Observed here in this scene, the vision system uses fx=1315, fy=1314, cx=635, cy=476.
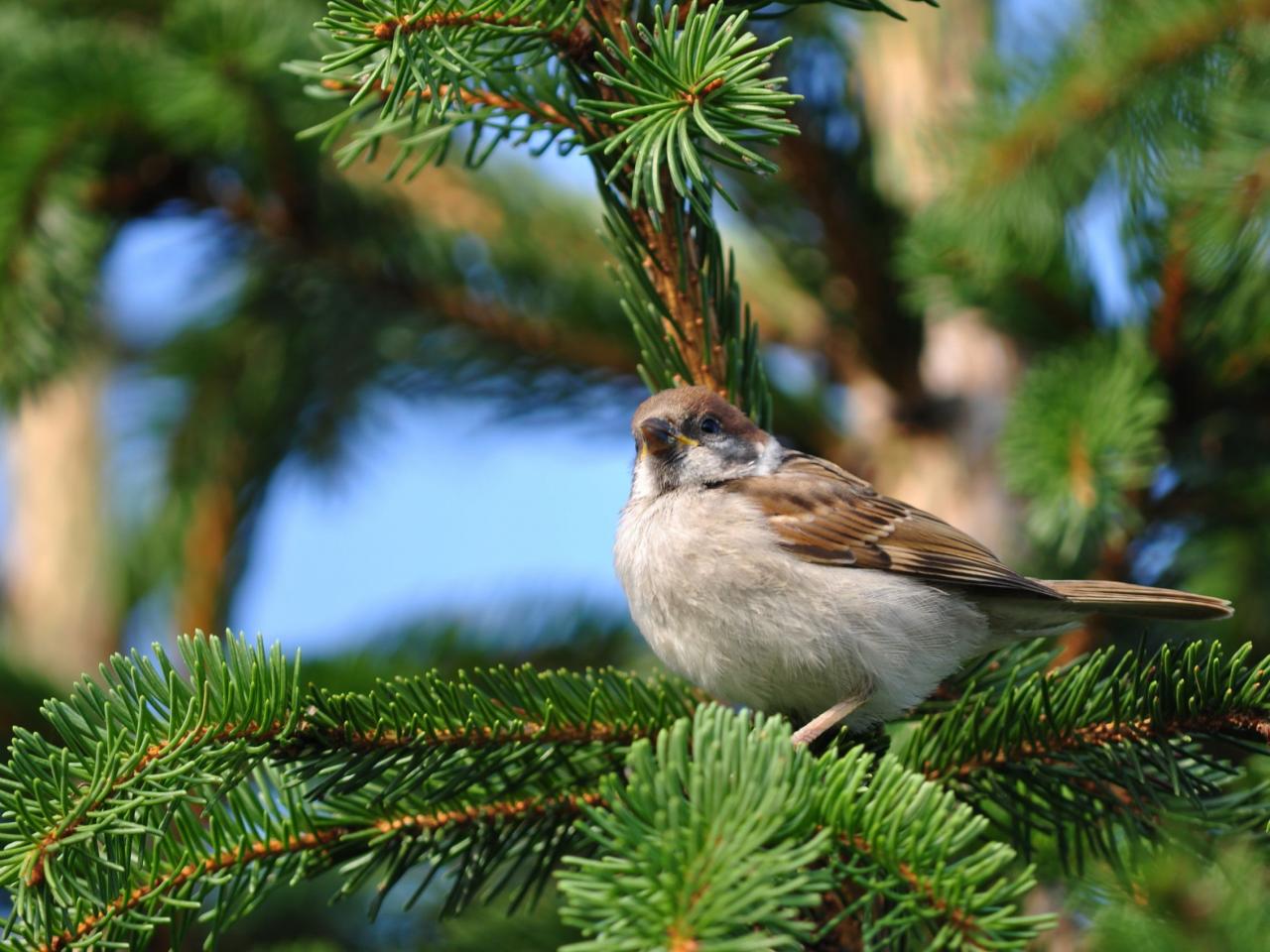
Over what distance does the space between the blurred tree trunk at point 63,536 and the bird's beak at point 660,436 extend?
2.20 metres

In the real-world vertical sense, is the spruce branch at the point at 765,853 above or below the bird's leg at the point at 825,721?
above

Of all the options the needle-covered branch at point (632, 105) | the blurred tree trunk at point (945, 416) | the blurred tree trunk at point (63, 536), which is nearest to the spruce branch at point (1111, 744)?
the needle-covered branch at point (632, 105)

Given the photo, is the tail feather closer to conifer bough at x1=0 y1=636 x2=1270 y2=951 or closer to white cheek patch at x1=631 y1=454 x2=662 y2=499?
conifer bough at x1=0 y1=636 x2=1270 y2=951

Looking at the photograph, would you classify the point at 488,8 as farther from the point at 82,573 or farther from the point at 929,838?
Answer: the point at 82,573

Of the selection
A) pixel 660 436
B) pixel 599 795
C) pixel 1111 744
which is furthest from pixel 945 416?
pixel 599 795

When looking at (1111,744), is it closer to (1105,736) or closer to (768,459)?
(1105,736)

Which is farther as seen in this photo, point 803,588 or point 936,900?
point 803,588

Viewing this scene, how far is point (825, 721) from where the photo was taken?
2422 mm

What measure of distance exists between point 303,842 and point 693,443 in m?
1.21

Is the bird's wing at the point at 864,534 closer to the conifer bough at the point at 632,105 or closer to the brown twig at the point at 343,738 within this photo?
the conifer bough at the point at 632,105

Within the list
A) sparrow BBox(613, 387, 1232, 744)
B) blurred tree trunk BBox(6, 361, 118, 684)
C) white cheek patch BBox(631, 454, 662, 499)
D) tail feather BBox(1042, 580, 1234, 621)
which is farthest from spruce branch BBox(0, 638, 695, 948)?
blurred tree trunk BBox(6, 361, 118, 684)

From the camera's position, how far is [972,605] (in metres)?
2.71

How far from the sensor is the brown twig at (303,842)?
64.4 inches

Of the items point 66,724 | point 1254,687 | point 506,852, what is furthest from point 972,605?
point 66,724
